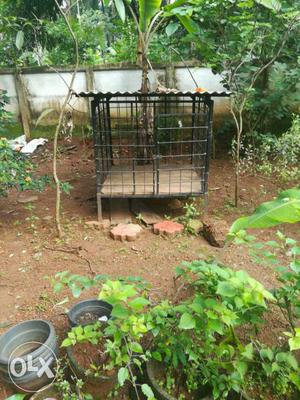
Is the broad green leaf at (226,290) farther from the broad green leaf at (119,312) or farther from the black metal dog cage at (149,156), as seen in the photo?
the black metal dog cage at (149,156)

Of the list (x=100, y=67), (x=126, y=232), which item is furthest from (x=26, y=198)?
(x=100, y=67)

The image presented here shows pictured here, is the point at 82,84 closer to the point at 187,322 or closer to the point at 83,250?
the point at 83,250

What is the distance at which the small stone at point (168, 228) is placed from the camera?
3211 mm

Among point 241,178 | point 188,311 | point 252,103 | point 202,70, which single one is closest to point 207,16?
point 252,103

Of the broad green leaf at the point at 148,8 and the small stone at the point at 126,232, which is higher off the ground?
the broad green leaf at the point at 148,8

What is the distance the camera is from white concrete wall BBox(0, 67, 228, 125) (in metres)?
5.38

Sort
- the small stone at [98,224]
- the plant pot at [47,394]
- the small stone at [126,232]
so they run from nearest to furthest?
the plant pot at [47,394], the small stone at [126,232], the small stone at [98,224]

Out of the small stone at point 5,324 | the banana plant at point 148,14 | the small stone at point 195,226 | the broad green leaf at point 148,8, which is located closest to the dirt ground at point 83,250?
the small stone at point 5,324

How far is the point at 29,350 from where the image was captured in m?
1.86

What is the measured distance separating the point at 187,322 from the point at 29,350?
107 centimetres

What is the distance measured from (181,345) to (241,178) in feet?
10.7

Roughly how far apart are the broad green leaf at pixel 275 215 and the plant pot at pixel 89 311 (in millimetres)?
1103

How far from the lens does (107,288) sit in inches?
49.6

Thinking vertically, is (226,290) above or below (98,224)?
above
